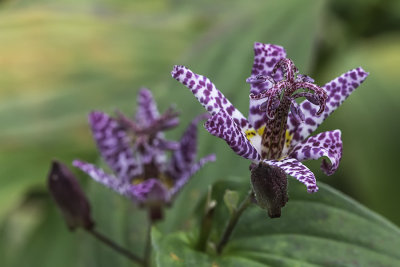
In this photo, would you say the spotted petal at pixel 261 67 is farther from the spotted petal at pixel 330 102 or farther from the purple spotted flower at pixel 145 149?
the purple spotted flower at pixel 145 149

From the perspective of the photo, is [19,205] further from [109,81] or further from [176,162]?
[176,162]

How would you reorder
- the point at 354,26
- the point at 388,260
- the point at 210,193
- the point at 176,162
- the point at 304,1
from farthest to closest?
1. the point at 354,26
2. the point at 304,1
3. the point at 176,162
4. the point at 210,193
5. the point at 388,260

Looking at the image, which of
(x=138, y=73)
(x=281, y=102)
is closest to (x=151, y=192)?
(x=281, y=102)

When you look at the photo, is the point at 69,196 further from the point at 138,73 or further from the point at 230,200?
the point at 138,73

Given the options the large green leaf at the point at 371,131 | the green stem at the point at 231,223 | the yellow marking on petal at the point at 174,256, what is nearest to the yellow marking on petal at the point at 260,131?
the green stem at the point at 231,223

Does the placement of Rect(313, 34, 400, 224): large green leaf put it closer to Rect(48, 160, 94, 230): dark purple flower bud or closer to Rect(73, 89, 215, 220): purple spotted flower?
Rect(73, 89, 215, 220): purple spotted flower

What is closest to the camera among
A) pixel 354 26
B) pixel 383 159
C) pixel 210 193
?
pixel 210 193

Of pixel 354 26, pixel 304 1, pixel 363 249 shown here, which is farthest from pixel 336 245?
pixel 354 26

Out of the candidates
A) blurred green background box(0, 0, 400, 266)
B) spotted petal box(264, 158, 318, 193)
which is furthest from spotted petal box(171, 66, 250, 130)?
blurred green background box(0, 0, 400, 266)
